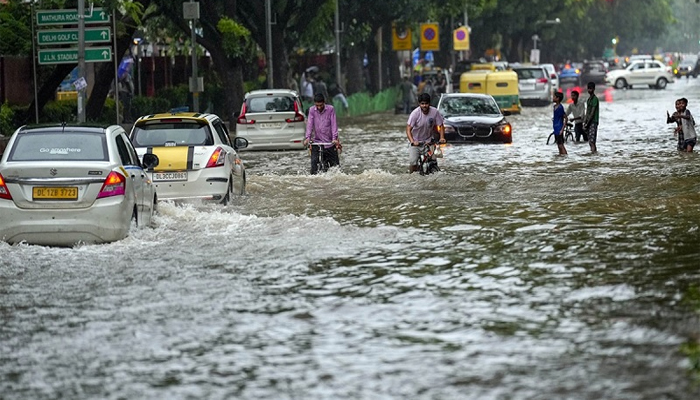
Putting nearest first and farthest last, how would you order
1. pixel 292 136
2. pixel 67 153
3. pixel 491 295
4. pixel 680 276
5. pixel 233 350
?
pixel 233 350 → pixel 491 295 → pixel 680 276 → pixel 67 153 → pixel 292 136

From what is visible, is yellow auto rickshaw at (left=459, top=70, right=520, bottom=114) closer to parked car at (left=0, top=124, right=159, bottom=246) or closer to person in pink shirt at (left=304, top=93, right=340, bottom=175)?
person in pink shirt at (left=304, top=93, right=340, bottom=175)

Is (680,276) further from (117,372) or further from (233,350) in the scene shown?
(117,372)

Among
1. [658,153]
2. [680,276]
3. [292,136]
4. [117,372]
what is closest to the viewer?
[117,372]

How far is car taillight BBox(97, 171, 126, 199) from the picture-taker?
15070 millimetres

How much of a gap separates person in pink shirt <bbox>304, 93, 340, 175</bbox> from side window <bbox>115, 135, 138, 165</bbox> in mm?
7662

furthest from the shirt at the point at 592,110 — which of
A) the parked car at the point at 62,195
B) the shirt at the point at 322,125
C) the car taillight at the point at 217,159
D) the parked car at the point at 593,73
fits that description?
the parked car at the point at 593,73

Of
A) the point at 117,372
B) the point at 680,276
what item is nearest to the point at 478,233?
the point at 680,276

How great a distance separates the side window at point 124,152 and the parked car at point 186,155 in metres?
2.41

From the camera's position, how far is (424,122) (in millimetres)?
23812

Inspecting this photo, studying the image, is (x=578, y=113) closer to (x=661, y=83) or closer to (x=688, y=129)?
(x=688, y=129)

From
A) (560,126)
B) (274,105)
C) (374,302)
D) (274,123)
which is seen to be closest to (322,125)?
(560,126)

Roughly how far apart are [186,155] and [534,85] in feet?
145

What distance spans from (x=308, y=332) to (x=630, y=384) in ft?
8.86

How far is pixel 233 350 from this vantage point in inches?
385
